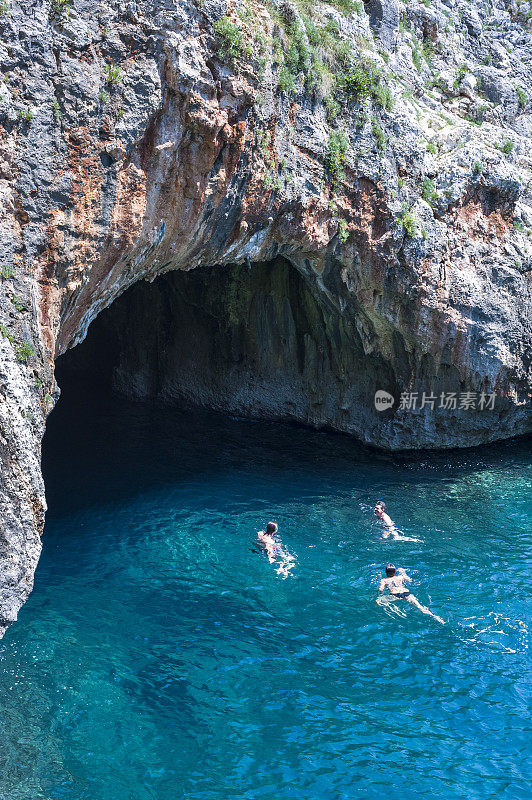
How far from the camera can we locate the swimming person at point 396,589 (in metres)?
11.8

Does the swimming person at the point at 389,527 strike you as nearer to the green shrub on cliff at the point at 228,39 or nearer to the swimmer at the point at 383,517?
the swimmer at the point at 383,517

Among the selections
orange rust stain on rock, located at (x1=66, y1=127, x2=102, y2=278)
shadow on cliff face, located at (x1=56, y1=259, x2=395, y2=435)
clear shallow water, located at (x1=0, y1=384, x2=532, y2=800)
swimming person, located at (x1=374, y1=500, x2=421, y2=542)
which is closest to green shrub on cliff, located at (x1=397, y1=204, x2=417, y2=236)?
shadow on cliff face, located at (x1=56, y1=259, x2=395, y2=435)

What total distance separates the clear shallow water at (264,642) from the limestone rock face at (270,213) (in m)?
1.96

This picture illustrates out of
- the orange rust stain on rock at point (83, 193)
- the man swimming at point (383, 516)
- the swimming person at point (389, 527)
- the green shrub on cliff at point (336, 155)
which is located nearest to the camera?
the orange rust stain on rock at point (83, 193)

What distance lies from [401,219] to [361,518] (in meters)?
7.26

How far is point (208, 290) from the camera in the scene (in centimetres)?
2183

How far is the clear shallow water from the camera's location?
325 inches

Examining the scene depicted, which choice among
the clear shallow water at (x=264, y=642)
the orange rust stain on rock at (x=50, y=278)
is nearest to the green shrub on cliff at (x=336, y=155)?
the orange rust stain on rock at (x=50, y=278)

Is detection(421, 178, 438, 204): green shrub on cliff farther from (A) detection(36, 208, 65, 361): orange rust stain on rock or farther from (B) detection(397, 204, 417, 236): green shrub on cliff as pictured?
(A) detection(36, 208, 65, 361): orange rust stain on rock

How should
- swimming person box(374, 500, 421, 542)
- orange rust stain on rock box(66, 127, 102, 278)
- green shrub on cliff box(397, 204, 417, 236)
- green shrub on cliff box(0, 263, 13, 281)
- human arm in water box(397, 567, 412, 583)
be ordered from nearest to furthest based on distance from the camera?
green shrub on cliff box(0, 263, 13, 281), orange rust stain on rock box(66, 127, 102, 278), human arm in water box(397, 567, 412, 583), swimming person box(374, 500, 421, 542), green shrub on cliff box(397, 204, 417, 236)

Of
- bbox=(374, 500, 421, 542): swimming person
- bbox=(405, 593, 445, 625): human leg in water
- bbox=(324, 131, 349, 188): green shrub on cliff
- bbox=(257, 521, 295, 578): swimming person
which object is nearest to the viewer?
bbox=(405, 593, 445, 625): human leg in water

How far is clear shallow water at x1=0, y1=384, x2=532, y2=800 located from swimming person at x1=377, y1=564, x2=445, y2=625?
18 cm

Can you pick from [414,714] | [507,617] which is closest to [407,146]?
[507,617]

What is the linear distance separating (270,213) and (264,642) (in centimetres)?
876
